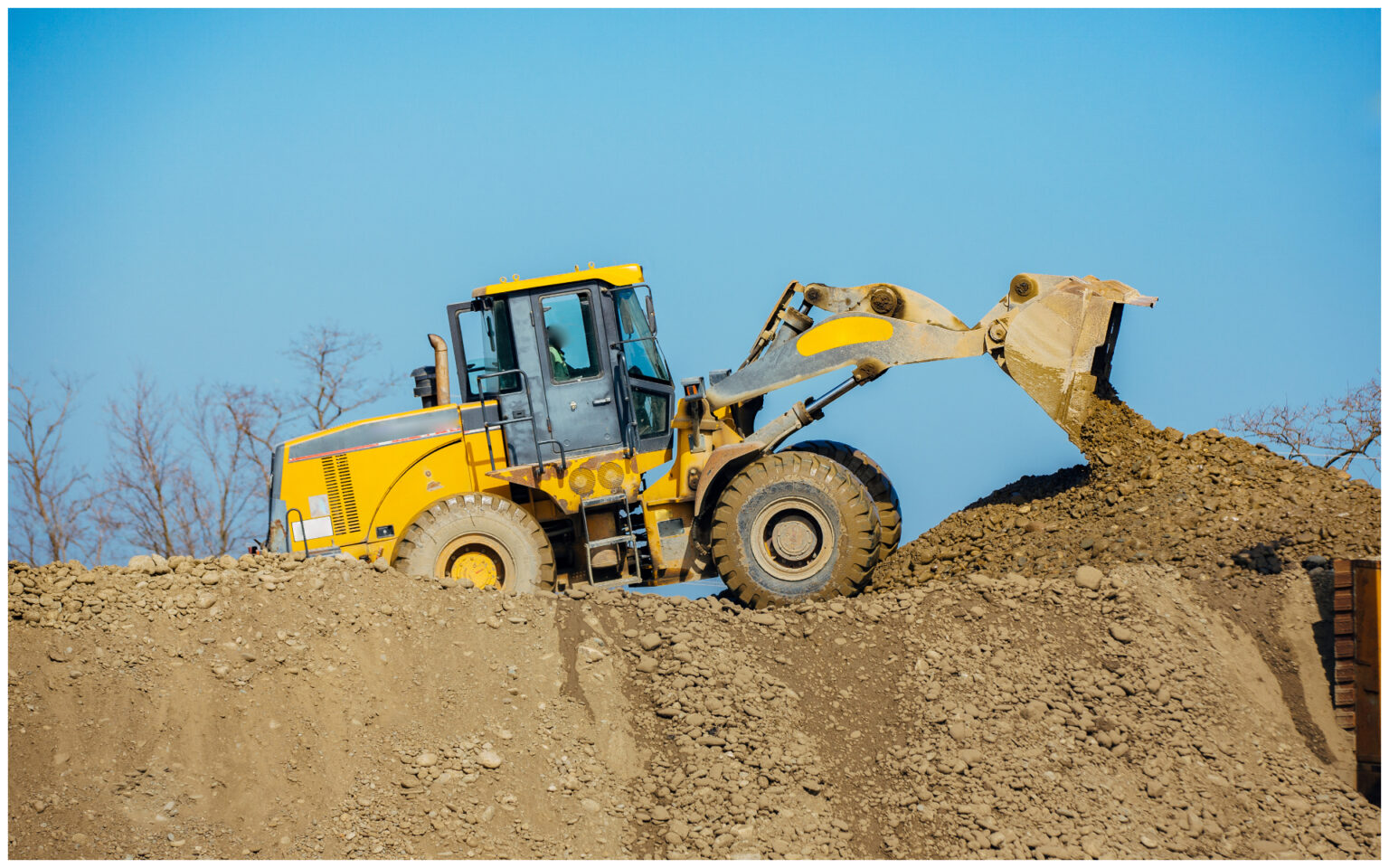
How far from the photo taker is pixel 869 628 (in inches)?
362

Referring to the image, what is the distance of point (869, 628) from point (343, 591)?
3992mm

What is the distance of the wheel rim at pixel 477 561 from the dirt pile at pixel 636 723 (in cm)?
95

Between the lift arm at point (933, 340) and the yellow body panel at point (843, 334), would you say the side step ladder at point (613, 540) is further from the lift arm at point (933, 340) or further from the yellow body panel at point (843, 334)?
the yellow body panel at point (843, 334)

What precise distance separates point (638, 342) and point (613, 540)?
5.86 ft

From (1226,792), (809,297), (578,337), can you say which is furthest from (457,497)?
(1226,792)

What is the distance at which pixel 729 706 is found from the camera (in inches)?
328

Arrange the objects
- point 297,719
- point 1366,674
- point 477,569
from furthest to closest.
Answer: point 477,569
point 297,719
point 1366,674

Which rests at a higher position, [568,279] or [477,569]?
[568,279]

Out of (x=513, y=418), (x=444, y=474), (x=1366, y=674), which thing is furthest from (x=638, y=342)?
(x=1366, y=674)

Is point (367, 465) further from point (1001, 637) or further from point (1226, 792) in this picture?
point (1226, 792)

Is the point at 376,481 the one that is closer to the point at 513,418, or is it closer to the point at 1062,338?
the point at 513,418

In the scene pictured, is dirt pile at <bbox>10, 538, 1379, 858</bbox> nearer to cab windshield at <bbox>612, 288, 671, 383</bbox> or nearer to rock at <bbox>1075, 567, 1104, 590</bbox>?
rock at <bbox>1075, 567, 1104, 590</bbox>

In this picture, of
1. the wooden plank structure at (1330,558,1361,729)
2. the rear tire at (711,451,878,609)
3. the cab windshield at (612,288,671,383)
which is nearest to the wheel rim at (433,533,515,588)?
the rear tire at (711,451,878,609)

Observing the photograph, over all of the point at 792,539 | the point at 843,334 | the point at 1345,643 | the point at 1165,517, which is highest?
the point at 843,334
